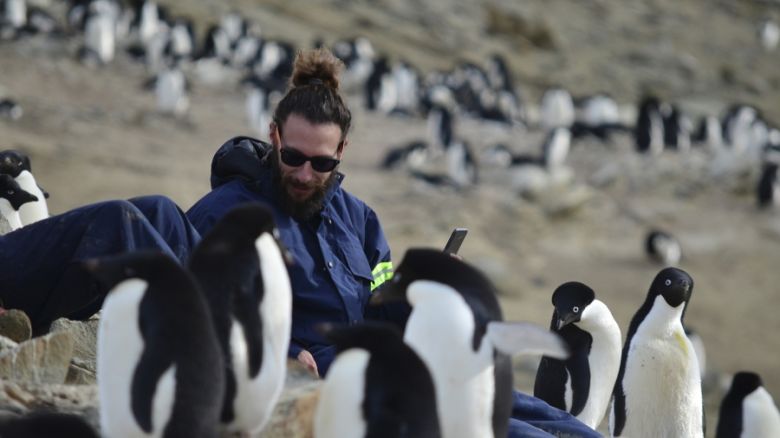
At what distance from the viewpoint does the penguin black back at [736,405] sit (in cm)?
711

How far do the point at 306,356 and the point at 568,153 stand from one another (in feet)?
53.9

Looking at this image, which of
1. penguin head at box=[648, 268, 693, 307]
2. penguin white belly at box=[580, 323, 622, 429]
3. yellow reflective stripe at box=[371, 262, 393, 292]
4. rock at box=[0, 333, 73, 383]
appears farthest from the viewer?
penguin white belly at box=[580, 323, 622, 429]

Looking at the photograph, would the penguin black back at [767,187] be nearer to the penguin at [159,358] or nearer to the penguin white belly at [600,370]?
Answer: the penguin white belly at [600,370]

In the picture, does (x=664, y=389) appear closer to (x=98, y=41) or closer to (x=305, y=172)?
(x=305, y=172)

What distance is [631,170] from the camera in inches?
755

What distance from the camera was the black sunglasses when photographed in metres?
4.74

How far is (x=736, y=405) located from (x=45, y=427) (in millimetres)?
4907

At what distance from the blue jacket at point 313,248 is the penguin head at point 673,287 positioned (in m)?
2.09

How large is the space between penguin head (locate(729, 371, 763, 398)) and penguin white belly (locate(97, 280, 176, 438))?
4557 mm

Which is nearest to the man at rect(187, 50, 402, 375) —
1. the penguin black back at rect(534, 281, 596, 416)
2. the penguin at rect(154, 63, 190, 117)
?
the penguin black back at rect(534, 281, 596, 416)

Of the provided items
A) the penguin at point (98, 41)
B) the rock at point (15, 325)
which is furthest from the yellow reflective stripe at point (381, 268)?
the penguin at point (98, 41)

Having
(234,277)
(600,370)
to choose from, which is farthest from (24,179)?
(234,277)

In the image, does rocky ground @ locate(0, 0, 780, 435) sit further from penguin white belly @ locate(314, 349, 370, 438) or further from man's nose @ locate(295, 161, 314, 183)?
penguin white belly @ locate(314, 349, 370, 438)

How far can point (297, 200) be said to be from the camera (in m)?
4.82
